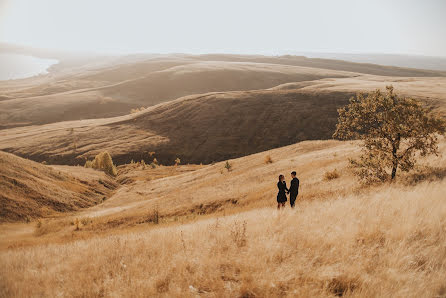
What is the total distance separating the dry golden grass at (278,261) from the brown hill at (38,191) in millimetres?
22409

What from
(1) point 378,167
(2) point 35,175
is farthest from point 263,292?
(2) point 35,175

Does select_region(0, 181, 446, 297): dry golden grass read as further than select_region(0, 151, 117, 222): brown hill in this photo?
No

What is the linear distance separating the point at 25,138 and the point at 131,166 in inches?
1453

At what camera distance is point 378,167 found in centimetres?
1401

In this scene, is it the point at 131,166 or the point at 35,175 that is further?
the point at 131,166

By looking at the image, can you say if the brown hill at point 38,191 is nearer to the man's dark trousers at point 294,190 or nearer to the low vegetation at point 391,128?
the man's dark trousers at point 294,190

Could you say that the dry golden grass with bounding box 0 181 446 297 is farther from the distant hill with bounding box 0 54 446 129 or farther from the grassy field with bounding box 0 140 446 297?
the distant hill with bounding box 0 54 446 129

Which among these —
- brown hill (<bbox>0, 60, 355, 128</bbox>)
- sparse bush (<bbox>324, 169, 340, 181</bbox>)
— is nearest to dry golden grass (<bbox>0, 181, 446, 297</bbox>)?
sparse bush (<bbox>324, 169, 340, 181</bbox>)

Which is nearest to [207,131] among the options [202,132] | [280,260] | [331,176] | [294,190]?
[202,132]

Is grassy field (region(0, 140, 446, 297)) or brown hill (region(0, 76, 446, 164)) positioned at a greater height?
grassy field (region(0, 140, 446, 297))

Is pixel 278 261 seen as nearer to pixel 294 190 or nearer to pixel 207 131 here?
pixel 294 190

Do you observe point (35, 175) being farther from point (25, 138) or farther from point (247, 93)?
point (247, 93)

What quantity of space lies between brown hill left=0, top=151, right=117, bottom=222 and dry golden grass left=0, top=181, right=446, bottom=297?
22409 millimetres

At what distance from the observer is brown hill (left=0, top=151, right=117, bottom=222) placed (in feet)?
86.2
